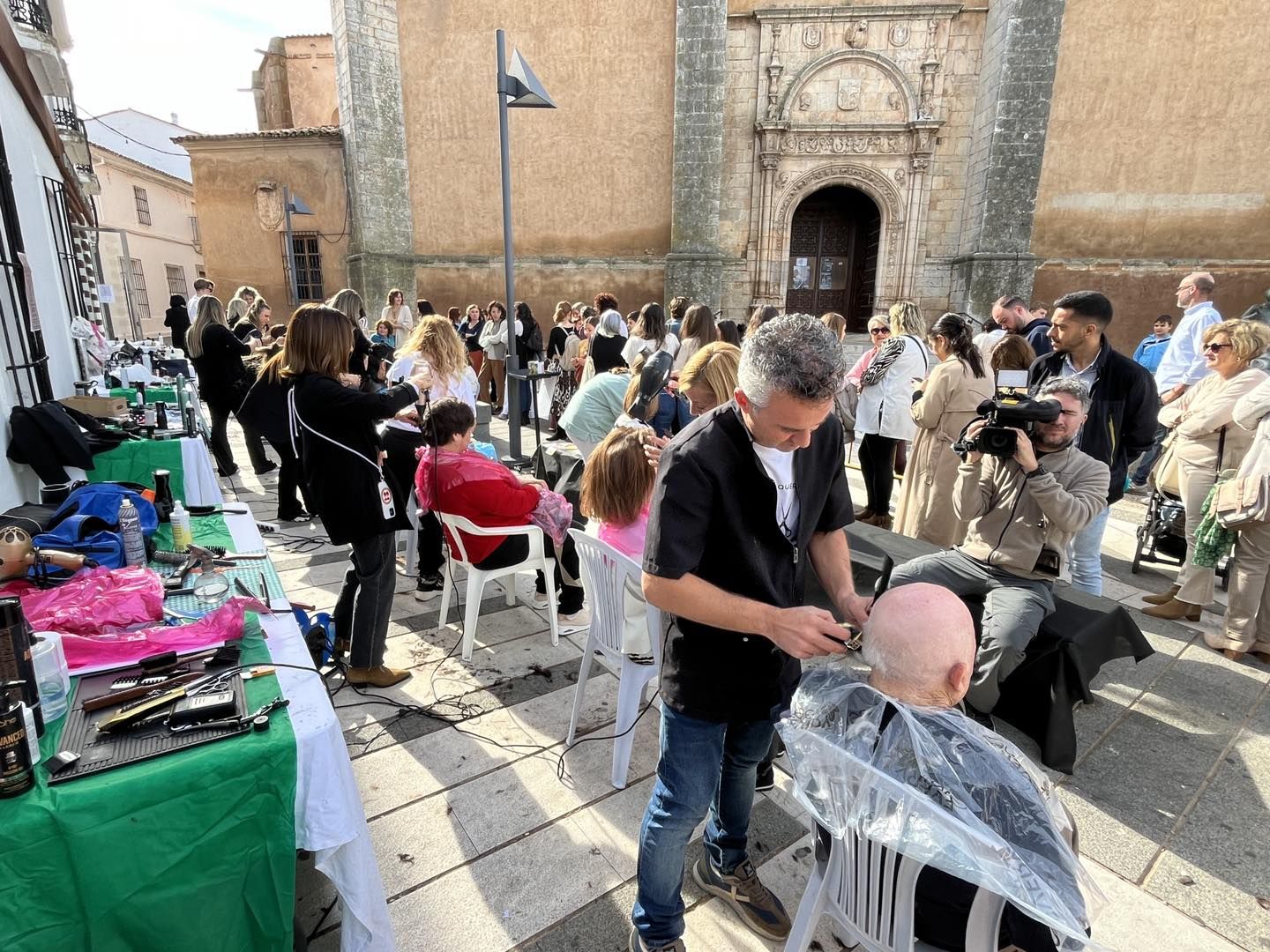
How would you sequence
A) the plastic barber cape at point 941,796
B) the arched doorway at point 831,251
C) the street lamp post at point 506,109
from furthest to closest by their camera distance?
the arched doorway at point 831,251 < the street lamp post at point 506,109 < the plastic barber cape at point 941,796

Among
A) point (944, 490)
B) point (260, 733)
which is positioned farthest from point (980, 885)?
point (944, 490)

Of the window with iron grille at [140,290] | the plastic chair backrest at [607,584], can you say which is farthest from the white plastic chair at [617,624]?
the window with iron grille at [140,290]

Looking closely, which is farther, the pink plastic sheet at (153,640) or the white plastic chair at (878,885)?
the pink plastic sheet at (153,640)

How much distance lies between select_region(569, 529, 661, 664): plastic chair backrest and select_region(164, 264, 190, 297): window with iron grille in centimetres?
2924

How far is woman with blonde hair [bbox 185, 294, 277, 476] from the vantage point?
6.30m

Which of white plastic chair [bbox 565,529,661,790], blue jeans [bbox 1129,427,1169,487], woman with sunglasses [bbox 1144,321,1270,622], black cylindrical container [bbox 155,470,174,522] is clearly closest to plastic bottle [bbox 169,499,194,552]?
black cylindrical container [bbox 155,470,174,522]

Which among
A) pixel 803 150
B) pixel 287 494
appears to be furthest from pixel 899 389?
pixel 803 150

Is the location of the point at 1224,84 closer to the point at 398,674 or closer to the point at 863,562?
the point at 863,562

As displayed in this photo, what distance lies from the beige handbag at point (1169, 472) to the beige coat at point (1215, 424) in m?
0.12

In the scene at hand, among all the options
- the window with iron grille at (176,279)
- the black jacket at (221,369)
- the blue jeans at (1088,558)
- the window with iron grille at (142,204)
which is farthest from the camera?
the window with iron grille at (176,279)

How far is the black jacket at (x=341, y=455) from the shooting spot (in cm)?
274

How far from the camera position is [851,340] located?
13.3 meters

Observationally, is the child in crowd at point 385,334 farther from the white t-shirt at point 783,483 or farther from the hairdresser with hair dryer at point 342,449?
the white t-shirt at point 783,483

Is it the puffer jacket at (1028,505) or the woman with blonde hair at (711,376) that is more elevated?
the woman with blonde hair at (711,376)
